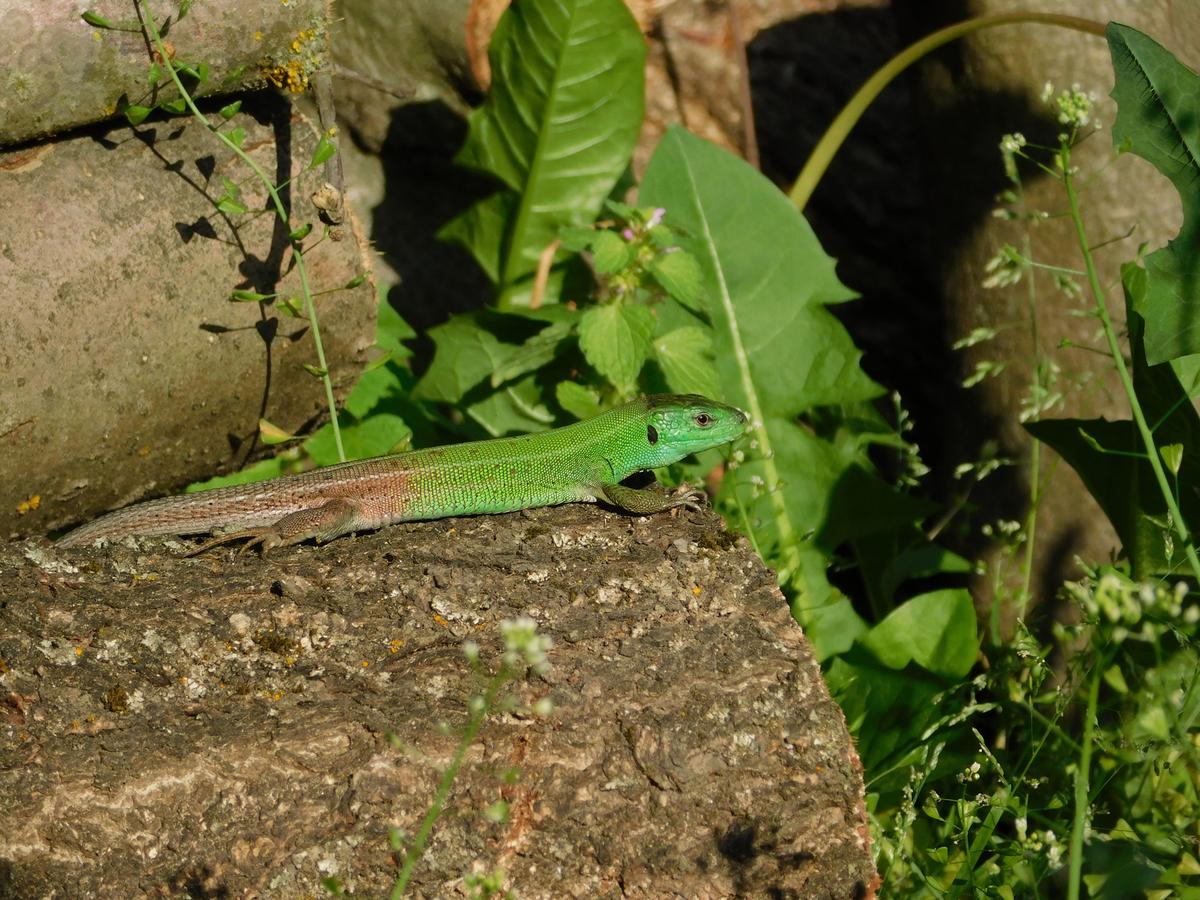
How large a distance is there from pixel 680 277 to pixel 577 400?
1.87ft

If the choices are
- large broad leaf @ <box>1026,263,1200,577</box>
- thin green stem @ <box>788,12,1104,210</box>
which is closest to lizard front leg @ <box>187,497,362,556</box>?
large broad leaf @ <box>1026,263,1200,577</box>

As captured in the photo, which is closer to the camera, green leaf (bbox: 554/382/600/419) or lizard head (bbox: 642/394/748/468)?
lizard head (bbox: 642/394/748/468)

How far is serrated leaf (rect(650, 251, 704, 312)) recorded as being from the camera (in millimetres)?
4070

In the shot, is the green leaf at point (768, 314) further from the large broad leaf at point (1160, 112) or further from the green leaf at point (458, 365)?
the large broad leaf at point (1160, 112)

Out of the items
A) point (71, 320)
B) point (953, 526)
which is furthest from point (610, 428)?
point (953, 526)

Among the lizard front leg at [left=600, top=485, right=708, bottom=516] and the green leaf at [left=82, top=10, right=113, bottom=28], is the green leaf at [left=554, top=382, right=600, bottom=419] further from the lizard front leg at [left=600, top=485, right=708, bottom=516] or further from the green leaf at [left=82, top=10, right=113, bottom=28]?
the green leaf at [left=82, top=10, right=113, bottom=28]

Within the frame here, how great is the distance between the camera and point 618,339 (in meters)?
3.97

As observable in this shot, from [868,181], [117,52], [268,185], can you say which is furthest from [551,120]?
[868,181]

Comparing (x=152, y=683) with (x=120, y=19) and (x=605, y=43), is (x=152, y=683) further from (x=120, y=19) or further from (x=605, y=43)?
(x=605, y=43)

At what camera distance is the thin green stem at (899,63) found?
4367mm

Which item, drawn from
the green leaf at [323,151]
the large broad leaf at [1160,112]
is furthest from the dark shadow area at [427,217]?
the large broad leaf at [1160,112]

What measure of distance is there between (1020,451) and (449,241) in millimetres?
2646

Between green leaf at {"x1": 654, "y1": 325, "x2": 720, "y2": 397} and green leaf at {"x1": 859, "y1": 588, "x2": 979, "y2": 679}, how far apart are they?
0.98m

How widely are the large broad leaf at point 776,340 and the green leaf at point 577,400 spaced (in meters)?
0.44
